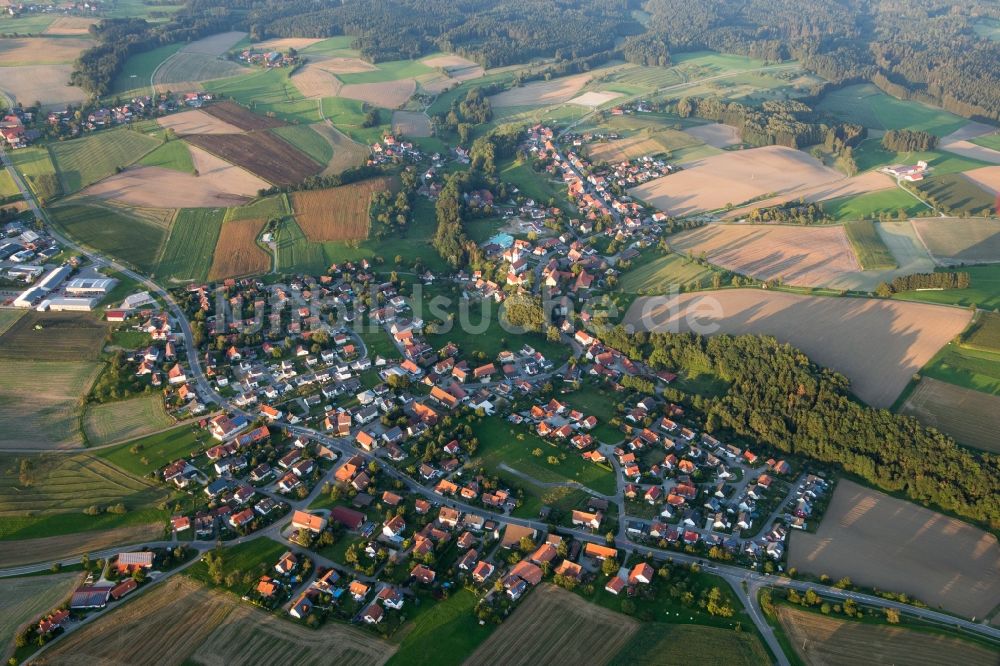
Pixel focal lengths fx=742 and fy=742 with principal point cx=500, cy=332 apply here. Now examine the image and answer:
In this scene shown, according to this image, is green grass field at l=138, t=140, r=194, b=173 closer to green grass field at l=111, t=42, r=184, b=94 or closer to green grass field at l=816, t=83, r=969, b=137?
green grass field at l=111, t=42, r=184, b=94

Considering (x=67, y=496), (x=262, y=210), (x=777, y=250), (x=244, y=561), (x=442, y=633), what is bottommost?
(x=442, y=633)

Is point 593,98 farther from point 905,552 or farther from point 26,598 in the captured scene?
point 26,598

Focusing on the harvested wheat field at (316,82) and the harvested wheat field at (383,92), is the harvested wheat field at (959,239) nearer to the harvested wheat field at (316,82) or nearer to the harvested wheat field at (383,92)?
the harvested wheat field at (383,92)

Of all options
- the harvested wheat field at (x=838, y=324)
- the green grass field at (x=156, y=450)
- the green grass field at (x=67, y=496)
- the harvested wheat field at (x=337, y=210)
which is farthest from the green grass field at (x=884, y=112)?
the green grass field at (x=67, y=496)

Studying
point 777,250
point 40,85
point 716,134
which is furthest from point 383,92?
point 777,250

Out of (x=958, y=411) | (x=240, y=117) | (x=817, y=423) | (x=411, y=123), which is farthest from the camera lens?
(x=411, y=123)

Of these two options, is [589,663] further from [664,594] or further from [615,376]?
[615,376]
